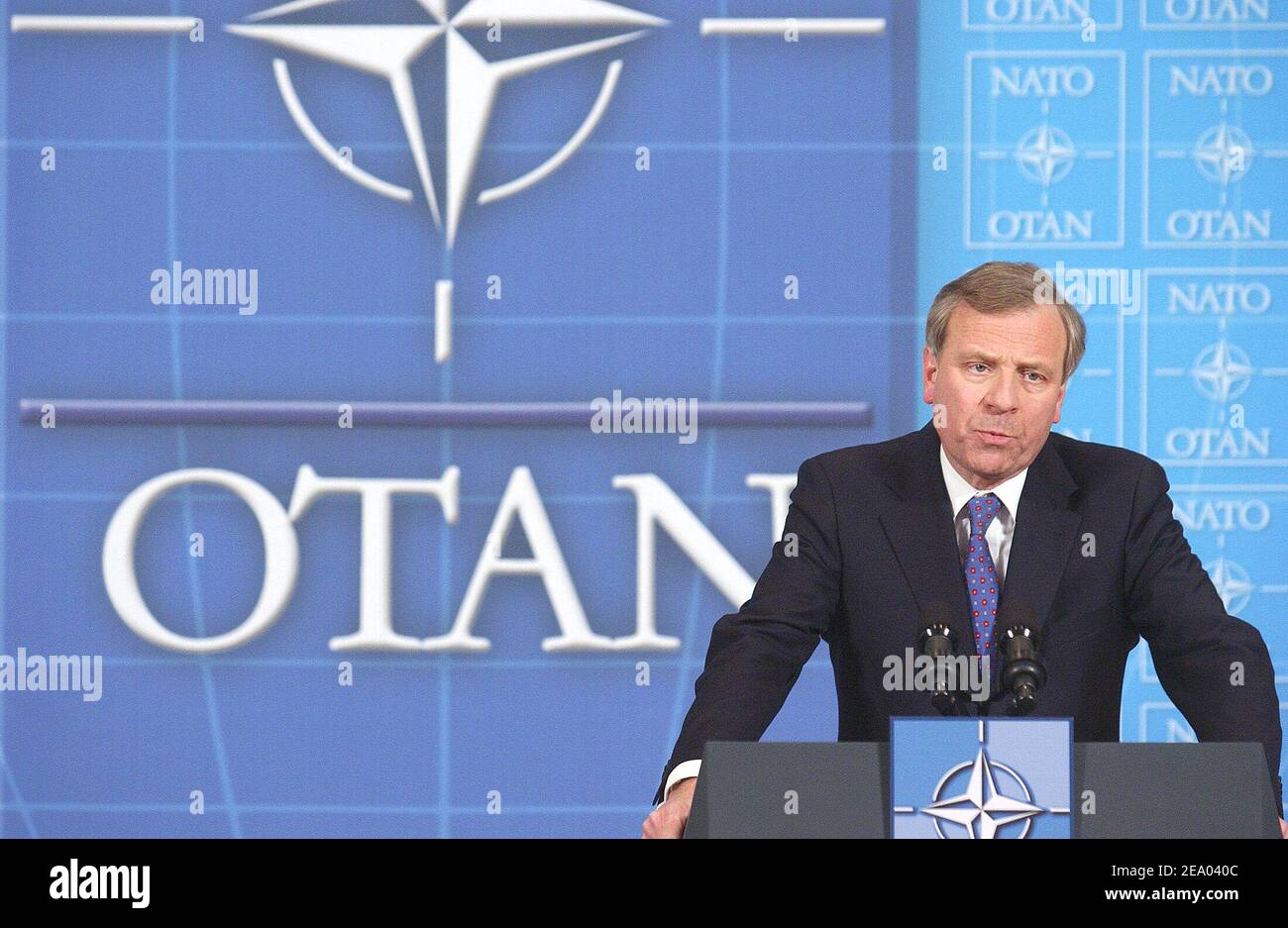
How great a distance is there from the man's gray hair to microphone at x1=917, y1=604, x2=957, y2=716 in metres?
0.71

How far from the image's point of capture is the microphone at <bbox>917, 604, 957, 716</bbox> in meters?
1.87

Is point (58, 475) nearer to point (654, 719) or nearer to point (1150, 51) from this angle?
point (654, 719)

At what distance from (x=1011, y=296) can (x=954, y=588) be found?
1.56ft

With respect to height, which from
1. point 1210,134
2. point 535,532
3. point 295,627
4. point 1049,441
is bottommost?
point 295,627

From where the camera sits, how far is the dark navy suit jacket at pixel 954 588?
228cm

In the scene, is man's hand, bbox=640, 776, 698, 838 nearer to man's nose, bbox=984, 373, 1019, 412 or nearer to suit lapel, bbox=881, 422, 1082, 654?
suit lapel, bbox=881, 422, 1082, 654

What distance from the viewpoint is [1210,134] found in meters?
3.96

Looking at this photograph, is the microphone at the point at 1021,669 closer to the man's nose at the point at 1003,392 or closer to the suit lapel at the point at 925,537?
the suit lapel at the point at 925,537

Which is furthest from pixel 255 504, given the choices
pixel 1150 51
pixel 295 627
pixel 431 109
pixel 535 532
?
pixel 1150 51

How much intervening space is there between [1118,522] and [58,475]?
9.11 feet

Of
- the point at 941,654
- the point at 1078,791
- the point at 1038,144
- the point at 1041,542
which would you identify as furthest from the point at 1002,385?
the point at 1038,144

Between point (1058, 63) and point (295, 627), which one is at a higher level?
point (1058, 63)

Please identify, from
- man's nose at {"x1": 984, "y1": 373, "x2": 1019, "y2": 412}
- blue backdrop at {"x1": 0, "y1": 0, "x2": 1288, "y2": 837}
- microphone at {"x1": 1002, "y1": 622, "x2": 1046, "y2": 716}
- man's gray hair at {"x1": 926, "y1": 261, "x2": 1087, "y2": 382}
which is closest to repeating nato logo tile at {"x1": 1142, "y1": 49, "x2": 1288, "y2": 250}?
blue backdrop at {"x1": 0, "y1": 0, "x2": 1288, "y2": 837}
